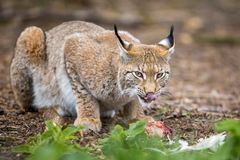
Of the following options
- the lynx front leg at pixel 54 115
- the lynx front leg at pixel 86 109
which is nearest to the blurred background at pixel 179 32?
the lynx front leg at pixel 54 115

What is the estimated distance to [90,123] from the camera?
588 cm

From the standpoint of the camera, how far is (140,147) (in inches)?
183

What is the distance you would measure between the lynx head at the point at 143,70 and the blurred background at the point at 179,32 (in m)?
1.05

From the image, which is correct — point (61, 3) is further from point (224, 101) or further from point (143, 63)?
point (143, 63)

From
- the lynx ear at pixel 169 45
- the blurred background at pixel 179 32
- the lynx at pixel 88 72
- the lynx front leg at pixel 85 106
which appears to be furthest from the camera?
the blurred background at pixel 179 32

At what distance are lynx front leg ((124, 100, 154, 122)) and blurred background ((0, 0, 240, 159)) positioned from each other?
2.01ft

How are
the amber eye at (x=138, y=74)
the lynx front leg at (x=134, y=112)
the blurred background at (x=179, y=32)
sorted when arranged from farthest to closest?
the blurred background at (x=179, y=32) < the lynx front leg at (x=134, y=112) < the amber eye at (x=138, y=74)

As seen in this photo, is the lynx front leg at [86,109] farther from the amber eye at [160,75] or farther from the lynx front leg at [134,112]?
the amber eye at [160,75]

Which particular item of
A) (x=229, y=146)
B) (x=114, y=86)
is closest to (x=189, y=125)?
(x=114, y=86)

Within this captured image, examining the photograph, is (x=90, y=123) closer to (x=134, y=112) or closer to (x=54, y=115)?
(x=134, y=112)

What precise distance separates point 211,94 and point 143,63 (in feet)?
11.4

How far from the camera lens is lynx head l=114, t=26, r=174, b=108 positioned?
17.7ft

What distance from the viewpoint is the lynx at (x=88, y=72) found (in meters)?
5.56

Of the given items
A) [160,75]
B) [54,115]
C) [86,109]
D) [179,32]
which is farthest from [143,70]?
[179,32]
